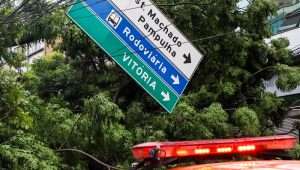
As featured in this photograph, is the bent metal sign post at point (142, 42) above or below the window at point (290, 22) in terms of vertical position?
below

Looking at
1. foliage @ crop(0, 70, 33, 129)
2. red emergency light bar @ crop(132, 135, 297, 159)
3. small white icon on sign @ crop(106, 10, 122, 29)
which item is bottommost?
red emergency light bar @ crop(132, 135, 297, 159)

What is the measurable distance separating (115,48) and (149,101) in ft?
12.5

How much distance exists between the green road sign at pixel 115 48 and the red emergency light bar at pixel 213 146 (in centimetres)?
272

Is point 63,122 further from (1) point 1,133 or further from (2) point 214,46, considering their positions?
(2) point 214,46

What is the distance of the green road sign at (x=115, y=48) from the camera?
18.2 feet

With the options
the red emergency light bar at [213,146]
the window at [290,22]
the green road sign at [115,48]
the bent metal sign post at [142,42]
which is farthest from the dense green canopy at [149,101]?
the window at [290,22]

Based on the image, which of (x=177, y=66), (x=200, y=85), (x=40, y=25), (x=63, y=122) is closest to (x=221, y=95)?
(x=200, y=85)

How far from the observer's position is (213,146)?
292 centimetres

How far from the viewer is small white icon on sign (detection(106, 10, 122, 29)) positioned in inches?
223

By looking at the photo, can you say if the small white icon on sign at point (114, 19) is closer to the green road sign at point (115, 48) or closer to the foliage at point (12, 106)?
the green road sign at point (115, 48)

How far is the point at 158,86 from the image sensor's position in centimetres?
568

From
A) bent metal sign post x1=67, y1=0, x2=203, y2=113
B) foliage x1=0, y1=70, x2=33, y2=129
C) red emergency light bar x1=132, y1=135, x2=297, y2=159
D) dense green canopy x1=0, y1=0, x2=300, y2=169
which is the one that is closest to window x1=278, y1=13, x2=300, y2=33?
dense green canopy x1=0, y1=0, x2=300, y2=169

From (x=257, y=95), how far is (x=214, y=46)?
1.73m

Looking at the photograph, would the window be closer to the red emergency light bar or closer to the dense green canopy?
the dense green canopy
